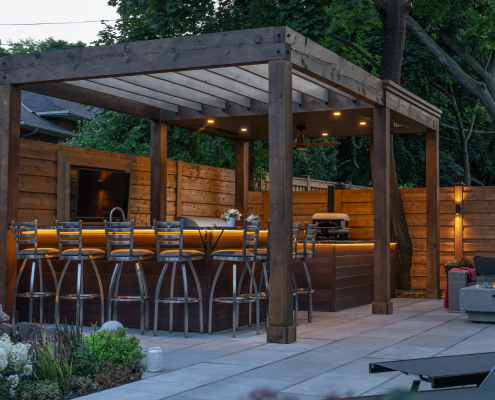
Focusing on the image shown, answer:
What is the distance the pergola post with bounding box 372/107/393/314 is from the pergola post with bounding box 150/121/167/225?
3.21m

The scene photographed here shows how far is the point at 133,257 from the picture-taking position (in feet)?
21.1

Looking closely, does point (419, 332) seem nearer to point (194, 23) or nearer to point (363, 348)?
point (363, 348)

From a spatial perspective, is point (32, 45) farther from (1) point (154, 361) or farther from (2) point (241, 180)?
(1) point (154, 361)

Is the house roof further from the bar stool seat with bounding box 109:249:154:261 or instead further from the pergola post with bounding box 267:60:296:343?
the pergola post with bounding box 267:60:296:343

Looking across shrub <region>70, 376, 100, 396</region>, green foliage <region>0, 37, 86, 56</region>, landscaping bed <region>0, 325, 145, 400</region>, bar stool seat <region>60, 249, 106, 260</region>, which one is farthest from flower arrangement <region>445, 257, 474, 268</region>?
green foliage <region>0, 37, 86, 56</region>

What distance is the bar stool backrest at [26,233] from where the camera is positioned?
21.9 ft

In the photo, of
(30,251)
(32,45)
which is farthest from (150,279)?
(32,45)

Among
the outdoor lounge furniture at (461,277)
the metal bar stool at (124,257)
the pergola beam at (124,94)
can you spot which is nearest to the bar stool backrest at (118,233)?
the metal bar stool at (124,257)

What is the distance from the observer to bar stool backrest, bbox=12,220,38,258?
21.9 feet

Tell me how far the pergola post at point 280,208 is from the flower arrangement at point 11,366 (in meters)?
2.41

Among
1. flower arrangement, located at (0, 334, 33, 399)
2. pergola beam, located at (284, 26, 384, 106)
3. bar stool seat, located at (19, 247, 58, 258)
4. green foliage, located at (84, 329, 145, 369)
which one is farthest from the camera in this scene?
bar stool seat, located at (19, 247, 58, 258)

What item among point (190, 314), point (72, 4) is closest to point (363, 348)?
point (190, 314)

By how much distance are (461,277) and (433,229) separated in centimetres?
183

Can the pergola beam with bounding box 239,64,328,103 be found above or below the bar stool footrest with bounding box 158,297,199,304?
above
